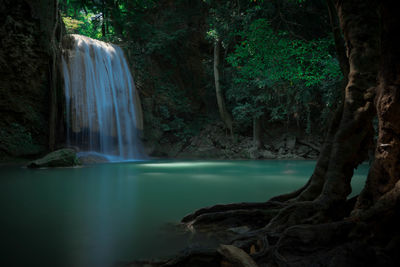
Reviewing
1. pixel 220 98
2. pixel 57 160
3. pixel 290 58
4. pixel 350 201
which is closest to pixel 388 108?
pixel 350 201

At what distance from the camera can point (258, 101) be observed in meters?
15.7

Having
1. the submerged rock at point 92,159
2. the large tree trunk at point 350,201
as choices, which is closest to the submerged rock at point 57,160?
the submerged rock at point 92,159

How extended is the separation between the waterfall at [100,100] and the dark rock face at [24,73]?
1.27 meters

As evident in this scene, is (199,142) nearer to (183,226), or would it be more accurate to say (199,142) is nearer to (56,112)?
(56,112)

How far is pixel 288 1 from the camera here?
29.6 feet

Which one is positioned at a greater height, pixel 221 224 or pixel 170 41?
pixel 170 41

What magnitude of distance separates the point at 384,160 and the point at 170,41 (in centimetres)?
1651

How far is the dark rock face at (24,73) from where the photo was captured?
10.9 m

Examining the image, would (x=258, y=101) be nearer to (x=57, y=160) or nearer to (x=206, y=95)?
(x=206, y=95)

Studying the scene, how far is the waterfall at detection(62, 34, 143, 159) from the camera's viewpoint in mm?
13203

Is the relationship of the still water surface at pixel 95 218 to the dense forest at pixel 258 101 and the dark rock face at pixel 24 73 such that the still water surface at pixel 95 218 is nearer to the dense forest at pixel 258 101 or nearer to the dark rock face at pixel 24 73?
the dense forest at pixel 258 101

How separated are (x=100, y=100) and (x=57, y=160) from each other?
538 cm

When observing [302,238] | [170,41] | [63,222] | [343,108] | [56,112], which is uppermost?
[170,41]

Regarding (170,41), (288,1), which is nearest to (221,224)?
(288,1)
